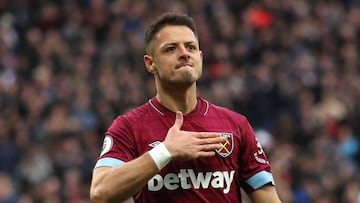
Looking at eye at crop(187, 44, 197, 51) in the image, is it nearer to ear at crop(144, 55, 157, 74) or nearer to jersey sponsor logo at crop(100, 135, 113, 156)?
ear at crop(144, 55, 157, 74)

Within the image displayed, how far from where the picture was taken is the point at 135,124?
22.1ft

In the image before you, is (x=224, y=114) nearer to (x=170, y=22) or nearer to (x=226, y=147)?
(x=226, y=147)

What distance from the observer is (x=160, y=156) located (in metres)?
6.29

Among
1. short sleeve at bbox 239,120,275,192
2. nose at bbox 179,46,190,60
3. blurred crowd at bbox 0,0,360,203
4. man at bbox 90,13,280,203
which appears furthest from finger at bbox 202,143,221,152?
blurred crowd at bbox 0,0,360,203

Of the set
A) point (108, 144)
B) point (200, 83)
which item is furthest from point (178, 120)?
point (200, 83)

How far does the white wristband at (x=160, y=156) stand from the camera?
6.28m

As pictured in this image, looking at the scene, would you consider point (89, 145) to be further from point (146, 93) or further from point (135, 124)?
point (135, 124)

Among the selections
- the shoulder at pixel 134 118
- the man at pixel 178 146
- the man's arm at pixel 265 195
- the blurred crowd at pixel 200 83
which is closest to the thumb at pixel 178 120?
the man at pixel 178 146

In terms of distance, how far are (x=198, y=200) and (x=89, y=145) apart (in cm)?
929

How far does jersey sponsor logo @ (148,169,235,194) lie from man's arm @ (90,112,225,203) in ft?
0.85

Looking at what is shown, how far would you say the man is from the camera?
6.32 metres

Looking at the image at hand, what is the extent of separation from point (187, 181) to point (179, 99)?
512 mm

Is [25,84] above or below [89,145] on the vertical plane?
above

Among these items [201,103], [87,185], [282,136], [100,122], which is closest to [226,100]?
[282,136]
